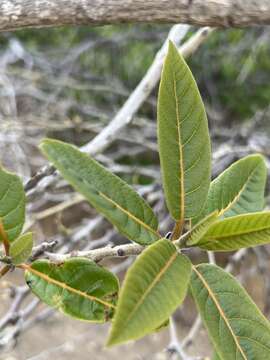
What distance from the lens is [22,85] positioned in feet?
9.33

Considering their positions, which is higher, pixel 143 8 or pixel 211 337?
pixel 143 8

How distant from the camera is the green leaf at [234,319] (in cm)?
58

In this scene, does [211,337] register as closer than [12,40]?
Yes

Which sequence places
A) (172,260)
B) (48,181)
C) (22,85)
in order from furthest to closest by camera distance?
(22,85)
(48,181)
(172,260)

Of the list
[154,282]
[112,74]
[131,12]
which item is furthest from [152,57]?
[154,282]

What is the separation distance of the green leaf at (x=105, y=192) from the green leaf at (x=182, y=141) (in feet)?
0.12

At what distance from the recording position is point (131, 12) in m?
0.71

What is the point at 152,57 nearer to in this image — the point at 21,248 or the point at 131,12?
the point at 131,12

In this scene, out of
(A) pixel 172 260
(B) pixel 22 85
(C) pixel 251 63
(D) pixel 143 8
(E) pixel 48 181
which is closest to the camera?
(A) pixel 172 260

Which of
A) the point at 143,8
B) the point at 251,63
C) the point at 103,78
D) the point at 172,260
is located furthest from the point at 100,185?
the point at 103,78

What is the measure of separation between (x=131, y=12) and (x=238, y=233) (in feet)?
1.05

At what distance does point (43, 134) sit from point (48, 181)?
159cm

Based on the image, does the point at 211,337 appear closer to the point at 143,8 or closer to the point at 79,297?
the point at 79,297

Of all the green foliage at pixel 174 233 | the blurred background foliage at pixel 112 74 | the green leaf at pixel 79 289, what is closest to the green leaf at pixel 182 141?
the green foliage at pixel 174 233
